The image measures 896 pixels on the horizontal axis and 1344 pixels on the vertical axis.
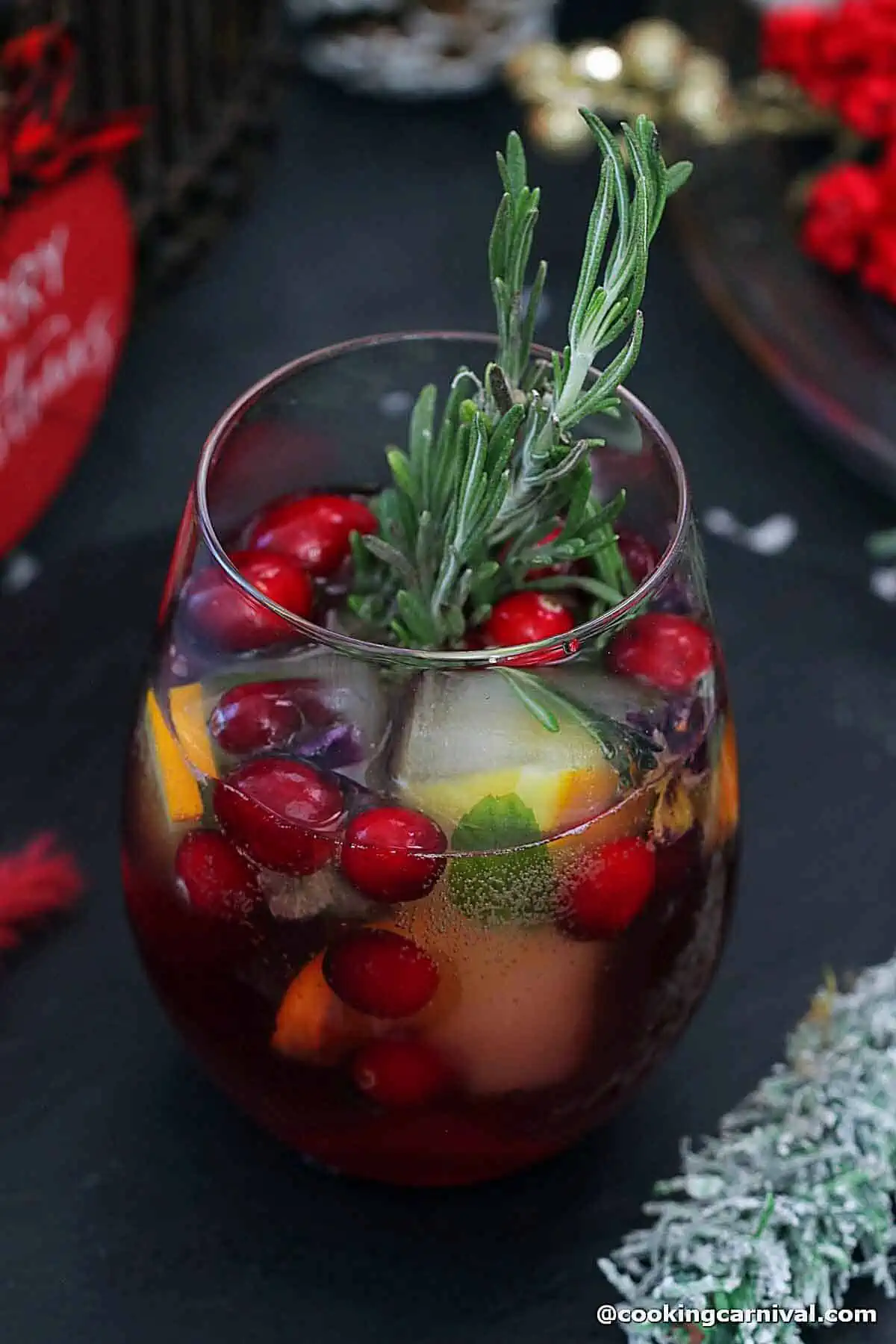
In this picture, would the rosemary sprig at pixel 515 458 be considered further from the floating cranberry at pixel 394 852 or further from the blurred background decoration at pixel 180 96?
the blurred background decoration at pixel 180 96

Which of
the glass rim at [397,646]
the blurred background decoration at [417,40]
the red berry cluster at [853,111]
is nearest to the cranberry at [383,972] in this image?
the glass rim at [397,646]

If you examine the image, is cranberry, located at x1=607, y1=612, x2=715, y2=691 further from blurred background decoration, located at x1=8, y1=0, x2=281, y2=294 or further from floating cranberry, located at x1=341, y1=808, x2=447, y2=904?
blurred background decoration, located at x1=8, y1=0, x2=281, y2=294

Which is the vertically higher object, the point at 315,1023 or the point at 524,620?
the point at 524,620

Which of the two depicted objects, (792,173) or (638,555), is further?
(792,173)

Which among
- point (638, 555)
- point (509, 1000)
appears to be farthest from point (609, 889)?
point (638, 555)

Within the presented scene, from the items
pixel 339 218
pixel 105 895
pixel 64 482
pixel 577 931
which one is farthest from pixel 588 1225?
pixel 339 218

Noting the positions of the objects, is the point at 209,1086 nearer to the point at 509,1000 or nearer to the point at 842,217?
the point at 509,1000

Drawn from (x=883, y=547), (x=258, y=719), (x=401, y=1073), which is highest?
(x=258, y=719)
